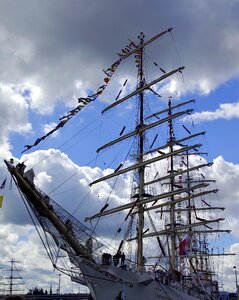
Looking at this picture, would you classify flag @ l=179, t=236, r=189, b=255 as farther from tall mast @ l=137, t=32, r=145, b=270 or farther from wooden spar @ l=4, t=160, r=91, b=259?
wooden spar @ l=4, t=160, r=91, b=259

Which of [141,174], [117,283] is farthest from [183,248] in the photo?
[117,283]

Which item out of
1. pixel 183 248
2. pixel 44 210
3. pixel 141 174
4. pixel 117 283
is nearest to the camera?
pixel 44 210

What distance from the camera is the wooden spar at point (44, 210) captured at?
101 ft

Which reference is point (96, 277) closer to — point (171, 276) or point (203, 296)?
point (171, 276)

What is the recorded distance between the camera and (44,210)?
104 feet

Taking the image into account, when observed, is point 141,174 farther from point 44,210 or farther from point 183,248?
point 183,248

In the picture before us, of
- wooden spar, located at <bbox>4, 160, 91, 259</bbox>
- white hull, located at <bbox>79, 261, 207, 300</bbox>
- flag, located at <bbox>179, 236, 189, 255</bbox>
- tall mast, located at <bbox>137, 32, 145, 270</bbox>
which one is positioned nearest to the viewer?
wooden spar, located at <bbox>4, 160, 91, 259</bbox>

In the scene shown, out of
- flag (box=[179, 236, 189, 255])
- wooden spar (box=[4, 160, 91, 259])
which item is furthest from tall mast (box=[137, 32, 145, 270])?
flag (box=[179, 236, 189, 255])

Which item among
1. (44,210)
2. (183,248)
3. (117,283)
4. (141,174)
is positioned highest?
(141,174)

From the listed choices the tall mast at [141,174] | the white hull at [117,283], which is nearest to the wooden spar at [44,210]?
the white hull at [117,283]

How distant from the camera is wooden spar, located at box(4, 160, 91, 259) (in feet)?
101

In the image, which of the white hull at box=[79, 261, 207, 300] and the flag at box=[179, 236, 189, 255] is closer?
the white hull at box=[79, 261, 207, 300]

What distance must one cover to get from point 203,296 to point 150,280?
65.1 feet

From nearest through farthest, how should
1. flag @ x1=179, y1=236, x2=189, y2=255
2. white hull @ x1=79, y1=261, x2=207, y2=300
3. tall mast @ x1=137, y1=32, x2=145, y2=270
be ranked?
1. white hull @ x1=79, y1=261, x2=207, y2=300
2. tall mast @ x1=137, y1=32, x2=145, y2=270
3. flag @ x1=179, y1=236, x2=189, y2=255
